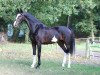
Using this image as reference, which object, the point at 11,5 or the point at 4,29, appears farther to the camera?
the point at 4,29

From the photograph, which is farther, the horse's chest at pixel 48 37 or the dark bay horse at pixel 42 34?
the horse's chest at pixel 48 37

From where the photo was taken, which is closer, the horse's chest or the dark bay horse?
the dark bay horse

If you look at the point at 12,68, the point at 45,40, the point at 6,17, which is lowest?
the point at 12,68

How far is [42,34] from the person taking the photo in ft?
45.0

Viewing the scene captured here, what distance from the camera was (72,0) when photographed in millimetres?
30953

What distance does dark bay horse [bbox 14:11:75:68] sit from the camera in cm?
1361

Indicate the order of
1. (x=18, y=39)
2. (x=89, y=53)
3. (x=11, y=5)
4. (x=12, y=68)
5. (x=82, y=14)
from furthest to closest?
(x=82, y=14)
(x=18, y=39)
(x=11, y=5)
(x=89, y=53)
(x=12, y=68)

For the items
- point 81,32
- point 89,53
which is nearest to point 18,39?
point 81,32

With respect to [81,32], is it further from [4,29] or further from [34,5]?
[34,5]

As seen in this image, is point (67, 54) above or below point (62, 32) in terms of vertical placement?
below

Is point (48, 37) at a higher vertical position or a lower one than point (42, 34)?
lower

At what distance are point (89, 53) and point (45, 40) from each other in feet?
21.8

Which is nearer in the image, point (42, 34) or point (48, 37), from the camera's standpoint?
point (42, 34)

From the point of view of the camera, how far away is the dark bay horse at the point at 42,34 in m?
13.6
